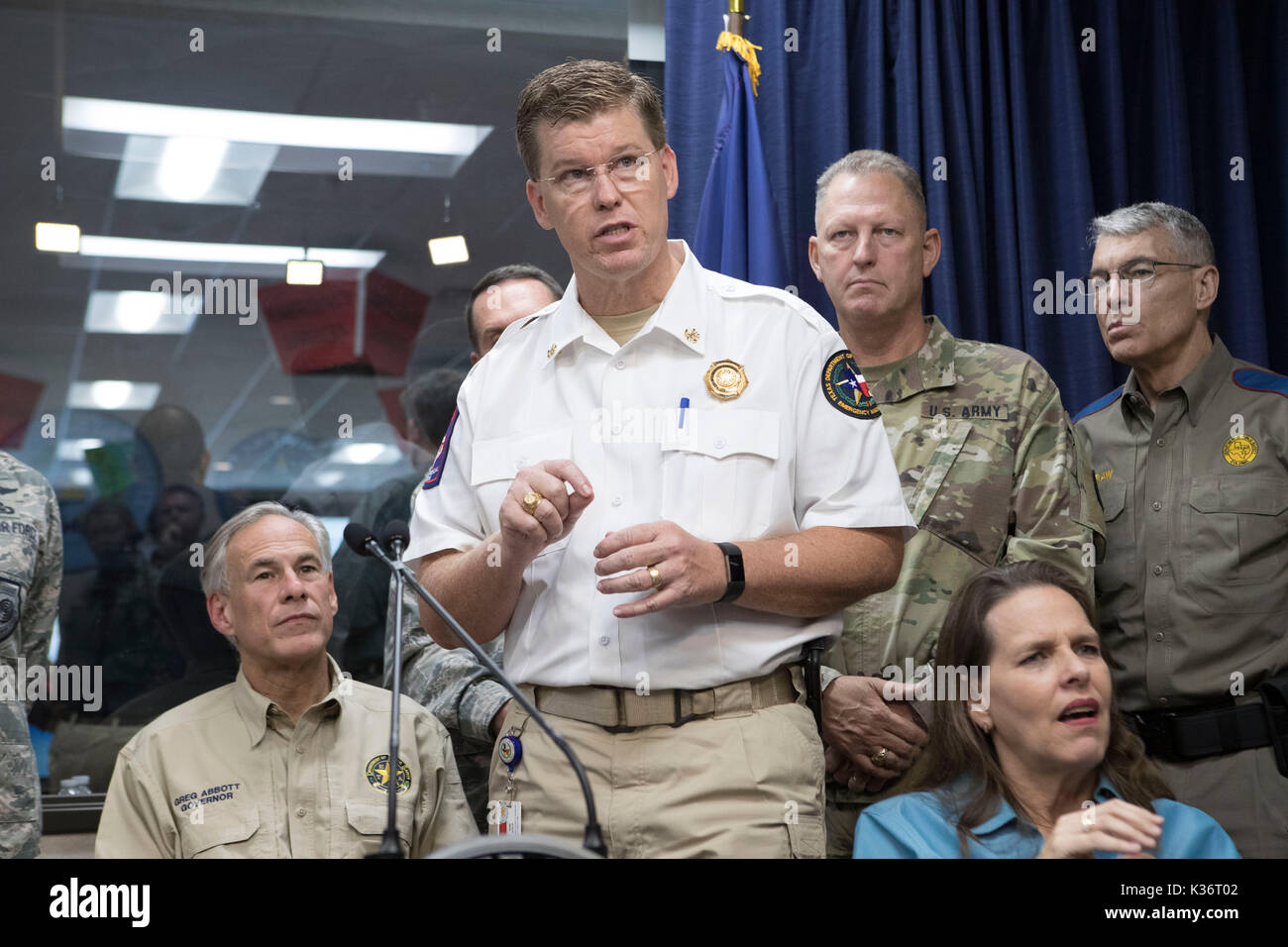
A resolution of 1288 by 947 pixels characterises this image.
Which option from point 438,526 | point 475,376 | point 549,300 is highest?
point 549,300

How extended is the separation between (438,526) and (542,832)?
0.50m

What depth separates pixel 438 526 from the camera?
6.53 ft

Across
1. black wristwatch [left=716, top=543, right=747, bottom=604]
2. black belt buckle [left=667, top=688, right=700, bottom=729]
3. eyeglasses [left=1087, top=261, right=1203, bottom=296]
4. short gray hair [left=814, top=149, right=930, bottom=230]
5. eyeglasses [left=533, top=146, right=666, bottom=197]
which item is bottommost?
black belt buckle [left=667, top=688, right=700, bottom=729]

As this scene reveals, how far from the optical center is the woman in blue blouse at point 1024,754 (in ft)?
6.21

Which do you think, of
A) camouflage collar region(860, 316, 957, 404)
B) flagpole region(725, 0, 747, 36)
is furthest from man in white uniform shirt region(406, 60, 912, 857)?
flagpole region(725, 0, 747, 36)

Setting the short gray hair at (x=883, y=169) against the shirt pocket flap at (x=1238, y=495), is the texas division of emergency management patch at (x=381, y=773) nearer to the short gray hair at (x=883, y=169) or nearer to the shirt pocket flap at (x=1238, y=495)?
the short gray hair at (x=883, y=169)

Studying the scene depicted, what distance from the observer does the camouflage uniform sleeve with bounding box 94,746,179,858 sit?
2156 mm

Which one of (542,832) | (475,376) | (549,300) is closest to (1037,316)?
(549,300)

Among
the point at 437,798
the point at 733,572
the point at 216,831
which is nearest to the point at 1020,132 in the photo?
the point at 733,572

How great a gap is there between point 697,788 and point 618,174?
90 centimetres

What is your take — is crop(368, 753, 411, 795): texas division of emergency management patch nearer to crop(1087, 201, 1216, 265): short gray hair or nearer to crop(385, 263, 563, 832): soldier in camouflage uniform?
crop(385, 263, 563, 832): soldier in camouflage uniform

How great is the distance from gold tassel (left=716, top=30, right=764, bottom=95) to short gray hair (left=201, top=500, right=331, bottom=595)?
1.57 metres

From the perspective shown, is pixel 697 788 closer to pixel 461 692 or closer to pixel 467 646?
pixel 467 646
